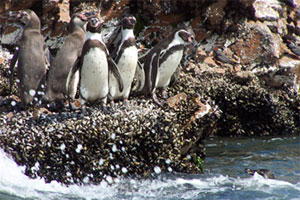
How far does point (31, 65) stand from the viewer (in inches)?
266

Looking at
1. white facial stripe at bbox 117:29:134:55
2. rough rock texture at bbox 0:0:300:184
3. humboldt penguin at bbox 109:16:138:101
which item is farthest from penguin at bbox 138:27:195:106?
white facial stripe at bbox 117:29:134:55

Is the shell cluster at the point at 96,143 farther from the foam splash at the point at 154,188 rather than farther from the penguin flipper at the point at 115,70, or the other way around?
the penguin flipper at the point at 115,70

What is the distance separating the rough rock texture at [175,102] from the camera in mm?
5805

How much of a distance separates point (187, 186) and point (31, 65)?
2768 millimetres

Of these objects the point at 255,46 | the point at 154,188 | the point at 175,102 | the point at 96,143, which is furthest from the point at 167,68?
the point at 255,46

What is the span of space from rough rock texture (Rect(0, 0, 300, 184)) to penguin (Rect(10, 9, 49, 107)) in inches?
11.2

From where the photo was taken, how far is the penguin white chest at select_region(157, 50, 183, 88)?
7387 mm

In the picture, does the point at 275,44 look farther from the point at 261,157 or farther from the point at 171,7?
the point at 261,157

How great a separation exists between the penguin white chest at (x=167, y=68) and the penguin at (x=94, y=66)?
3.88 ft

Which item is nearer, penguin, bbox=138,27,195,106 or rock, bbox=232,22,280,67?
penguin, bbox=138,27,195,106

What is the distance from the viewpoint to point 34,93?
21.7 feet

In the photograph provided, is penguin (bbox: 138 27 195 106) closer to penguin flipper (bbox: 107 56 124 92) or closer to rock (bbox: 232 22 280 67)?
penguin flipper (bbox: 107 56 124 92)

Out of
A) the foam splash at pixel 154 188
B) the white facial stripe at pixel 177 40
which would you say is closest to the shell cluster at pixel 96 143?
the foam splash at pixel 154 188

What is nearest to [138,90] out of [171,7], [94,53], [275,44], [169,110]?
[169,110]
